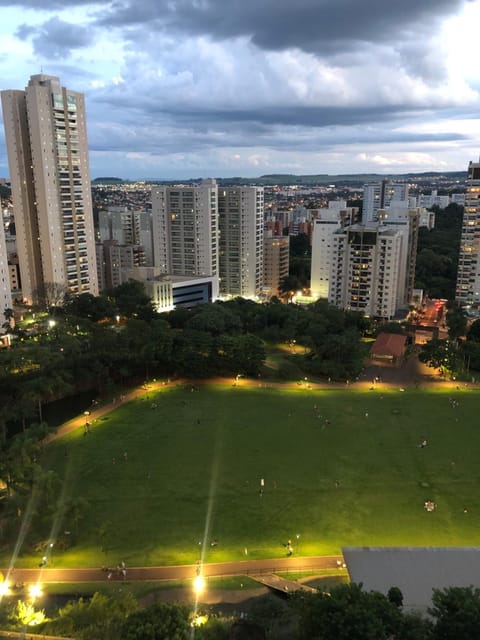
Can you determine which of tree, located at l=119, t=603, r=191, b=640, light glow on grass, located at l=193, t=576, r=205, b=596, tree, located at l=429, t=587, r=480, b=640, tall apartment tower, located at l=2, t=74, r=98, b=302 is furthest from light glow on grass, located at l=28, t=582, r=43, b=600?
tall apartment tower, located at l=2, t=74, r=98, b=302

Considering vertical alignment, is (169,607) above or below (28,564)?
above

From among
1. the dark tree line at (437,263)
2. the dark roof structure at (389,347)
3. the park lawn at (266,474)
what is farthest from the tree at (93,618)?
the dark tree line at (437,263)

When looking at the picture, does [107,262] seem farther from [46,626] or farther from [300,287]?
[46,626]

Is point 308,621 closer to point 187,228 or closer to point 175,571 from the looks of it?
point 175,571

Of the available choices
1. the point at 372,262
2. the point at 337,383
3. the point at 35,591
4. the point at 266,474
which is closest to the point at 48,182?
the point at 372,262

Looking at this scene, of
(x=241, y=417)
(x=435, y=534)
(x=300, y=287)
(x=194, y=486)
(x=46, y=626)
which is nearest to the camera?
(x=46, y=626)

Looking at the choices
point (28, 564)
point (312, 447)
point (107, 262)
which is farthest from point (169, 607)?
point (107, 262)

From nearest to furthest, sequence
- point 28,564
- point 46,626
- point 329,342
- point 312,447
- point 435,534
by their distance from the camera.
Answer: point 46,626 < point 28,564 < point 435,534 < point 312,447 < point 329,342
